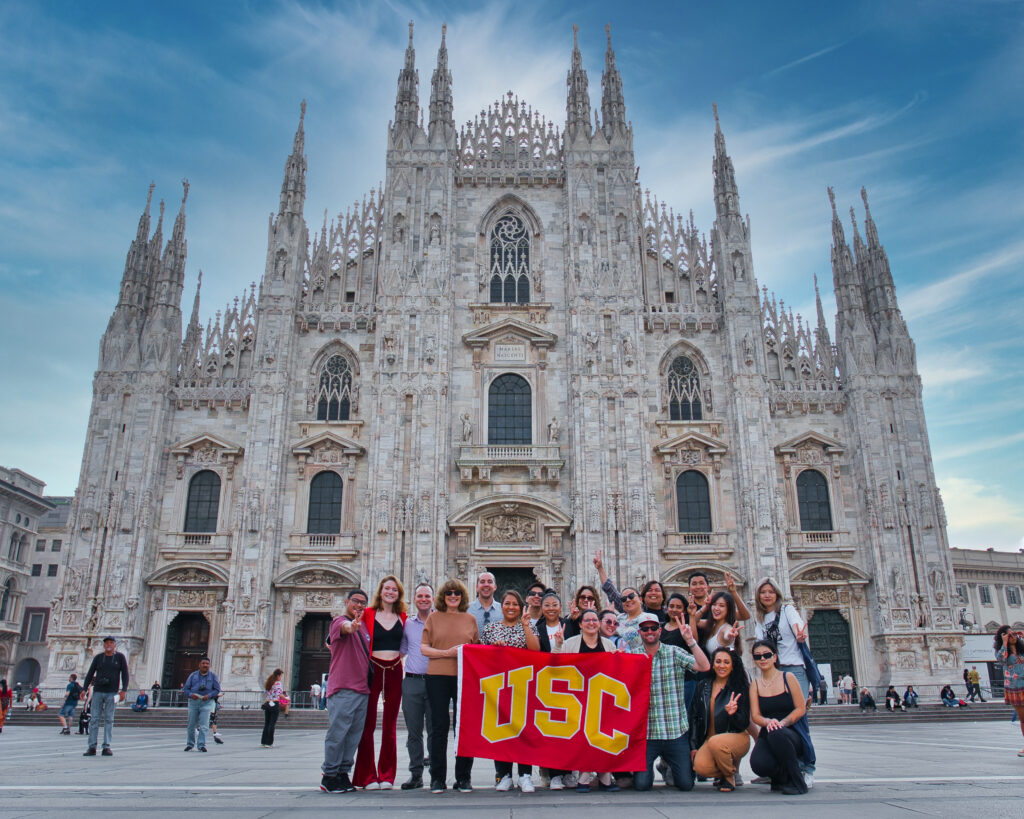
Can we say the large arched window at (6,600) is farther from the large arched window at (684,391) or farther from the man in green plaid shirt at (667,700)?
the man in green plaid shirt at (667,700)

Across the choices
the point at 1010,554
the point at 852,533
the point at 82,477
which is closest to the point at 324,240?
the point at 82,477

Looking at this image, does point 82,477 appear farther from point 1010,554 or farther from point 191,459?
point 1010,554

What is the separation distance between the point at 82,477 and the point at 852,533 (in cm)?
2726

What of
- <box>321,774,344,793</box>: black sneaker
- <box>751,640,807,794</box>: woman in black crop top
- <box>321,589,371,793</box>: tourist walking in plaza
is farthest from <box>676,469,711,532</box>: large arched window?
<box>321,774,344,793</box>: black sneaker

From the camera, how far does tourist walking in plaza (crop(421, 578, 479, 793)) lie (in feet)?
25.8

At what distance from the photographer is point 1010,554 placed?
53.7 meters

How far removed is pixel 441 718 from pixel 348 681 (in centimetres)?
97

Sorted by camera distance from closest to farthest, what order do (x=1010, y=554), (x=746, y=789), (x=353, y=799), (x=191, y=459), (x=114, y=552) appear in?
(x=353, y=799) → (x=746, y=789) → (x=114, y=552) → (x=191, y=459) → (x=1010, y=554)

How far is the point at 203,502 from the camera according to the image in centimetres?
2922

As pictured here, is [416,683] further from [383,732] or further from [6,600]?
[6,600]

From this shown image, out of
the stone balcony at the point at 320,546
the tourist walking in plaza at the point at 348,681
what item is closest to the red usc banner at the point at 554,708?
the tourist walking in plaza at the point at 348,681

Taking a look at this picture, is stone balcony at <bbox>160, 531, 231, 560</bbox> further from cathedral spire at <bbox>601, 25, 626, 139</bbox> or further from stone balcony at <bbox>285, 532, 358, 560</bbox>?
cathedral spire at <bbox>601, 25, 626, 139</bbox>

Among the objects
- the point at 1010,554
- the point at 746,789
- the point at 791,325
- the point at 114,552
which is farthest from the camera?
the point at 1010,554

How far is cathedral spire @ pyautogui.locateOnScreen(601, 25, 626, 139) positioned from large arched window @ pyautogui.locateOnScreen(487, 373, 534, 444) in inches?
444
